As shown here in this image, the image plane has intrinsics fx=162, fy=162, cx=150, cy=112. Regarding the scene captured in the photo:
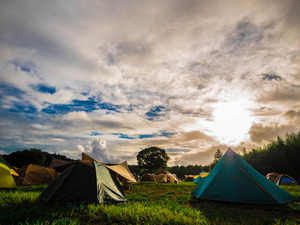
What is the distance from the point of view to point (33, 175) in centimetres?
1600

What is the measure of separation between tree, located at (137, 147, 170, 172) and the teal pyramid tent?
43129mm

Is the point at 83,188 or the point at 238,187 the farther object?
the point at 238,187

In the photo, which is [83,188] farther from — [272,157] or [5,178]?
[272,157]

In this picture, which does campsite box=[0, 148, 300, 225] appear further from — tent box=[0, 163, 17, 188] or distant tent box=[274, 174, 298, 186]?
distant tent box=[274, 174, 298, 186]

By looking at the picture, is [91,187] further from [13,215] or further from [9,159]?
[9,159]

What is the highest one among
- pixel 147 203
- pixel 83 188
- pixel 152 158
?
pixel 83 188

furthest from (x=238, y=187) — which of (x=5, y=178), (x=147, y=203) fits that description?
(x=5, y=178)

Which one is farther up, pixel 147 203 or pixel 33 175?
pixel 147 203

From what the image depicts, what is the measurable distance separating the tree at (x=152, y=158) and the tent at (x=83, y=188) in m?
44.3

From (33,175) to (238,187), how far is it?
18067 millimetres

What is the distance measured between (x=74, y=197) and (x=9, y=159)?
37512mm

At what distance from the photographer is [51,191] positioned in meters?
6.26

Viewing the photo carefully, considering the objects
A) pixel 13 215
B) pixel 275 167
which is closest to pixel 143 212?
pixel 13 215

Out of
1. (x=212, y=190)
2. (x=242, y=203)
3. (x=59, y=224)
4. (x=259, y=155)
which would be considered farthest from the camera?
(x=259, y=155)
